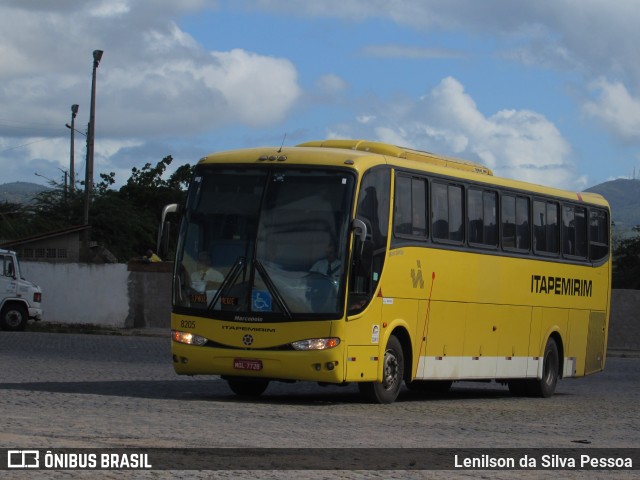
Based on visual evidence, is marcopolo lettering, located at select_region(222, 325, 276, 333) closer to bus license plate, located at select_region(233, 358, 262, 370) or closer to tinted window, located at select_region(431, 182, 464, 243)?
bus license plate, located at select_region(233, 358, 262, 370)

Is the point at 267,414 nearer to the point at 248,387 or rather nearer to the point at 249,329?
the point at 249,329

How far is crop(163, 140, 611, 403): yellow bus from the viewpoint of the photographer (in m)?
17.7

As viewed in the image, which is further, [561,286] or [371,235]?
[561,286]

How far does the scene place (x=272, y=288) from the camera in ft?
58.1

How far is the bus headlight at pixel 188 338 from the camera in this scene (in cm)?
1808

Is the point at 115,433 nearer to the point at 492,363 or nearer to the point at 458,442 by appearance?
the point at 458,442

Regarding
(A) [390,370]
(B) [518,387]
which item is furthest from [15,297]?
(A) [390,370]

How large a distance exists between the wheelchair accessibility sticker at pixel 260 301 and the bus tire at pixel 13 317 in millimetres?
24102

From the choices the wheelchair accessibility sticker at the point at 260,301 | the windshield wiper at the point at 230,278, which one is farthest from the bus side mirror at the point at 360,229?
the windshield wiper at the point at 230,278

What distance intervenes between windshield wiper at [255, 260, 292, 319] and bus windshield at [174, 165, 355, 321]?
0.04 ft

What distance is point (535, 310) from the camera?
77.2 feet

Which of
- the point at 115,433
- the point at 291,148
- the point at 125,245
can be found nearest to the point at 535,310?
the point at 291,148

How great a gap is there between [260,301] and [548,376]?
8.38m

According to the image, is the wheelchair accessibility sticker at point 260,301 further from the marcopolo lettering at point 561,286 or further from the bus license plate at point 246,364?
the marcopolo lettering at point 561,286
